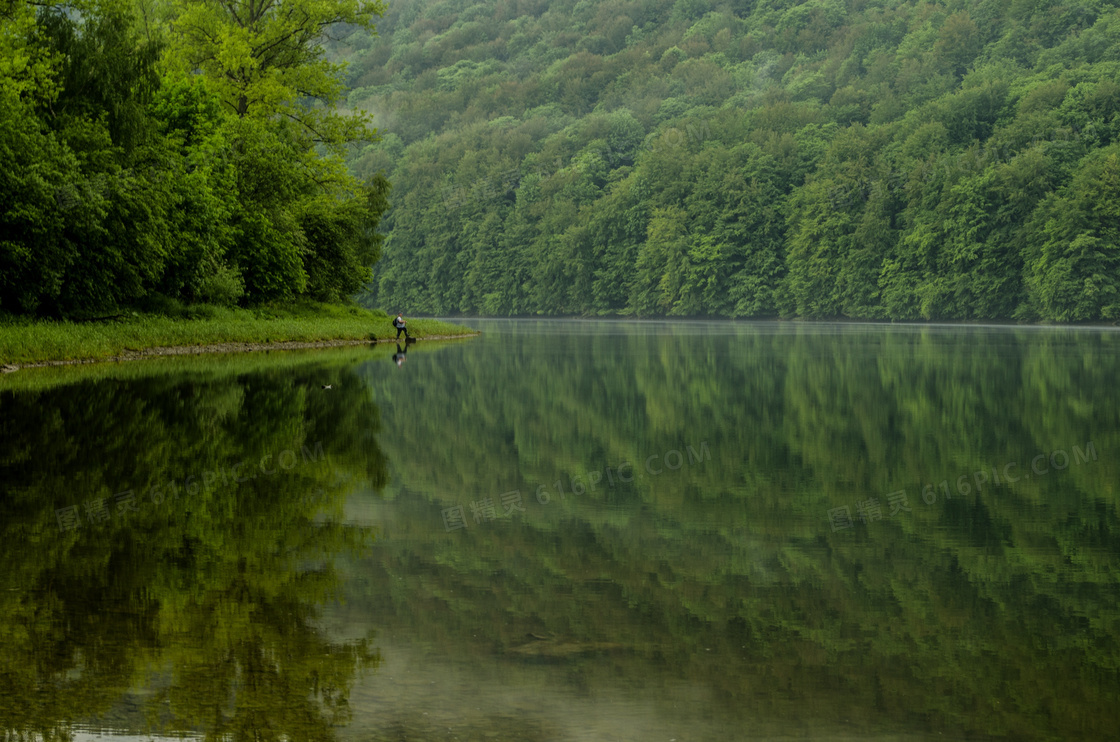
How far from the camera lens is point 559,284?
13425cm

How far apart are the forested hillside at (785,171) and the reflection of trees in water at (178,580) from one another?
84.6m

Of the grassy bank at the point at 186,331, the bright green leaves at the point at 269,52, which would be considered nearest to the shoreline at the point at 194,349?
the grassy bank at the point at 186,331

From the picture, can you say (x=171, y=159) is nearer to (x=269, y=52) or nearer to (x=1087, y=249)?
(x=269, y=52)

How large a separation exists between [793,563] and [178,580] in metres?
3.65

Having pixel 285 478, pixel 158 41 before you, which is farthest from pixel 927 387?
pixel 158 41

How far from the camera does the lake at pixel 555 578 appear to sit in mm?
5148

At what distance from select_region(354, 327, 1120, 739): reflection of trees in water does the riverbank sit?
50.5 ft

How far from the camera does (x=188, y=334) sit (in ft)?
126

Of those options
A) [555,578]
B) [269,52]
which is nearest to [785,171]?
[269,52]

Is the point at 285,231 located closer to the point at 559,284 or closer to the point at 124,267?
the point at 124,267

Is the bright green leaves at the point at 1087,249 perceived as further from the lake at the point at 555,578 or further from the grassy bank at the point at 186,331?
the lake at the point at 555,578

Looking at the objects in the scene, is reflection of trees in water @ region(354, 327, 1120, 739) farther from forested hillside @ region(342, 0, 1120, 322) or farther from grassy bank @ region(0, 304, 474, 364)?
forested hillside @ region(342, 0, 1120, 322)

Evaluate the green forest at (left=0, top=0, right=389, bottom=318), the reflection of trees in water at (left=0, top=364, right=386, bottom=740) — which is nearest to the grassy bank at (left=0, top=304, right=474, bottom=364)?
the green forest at (left=0, top=0, right=389, bottom=318)

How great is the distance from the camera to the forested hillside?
312ft
